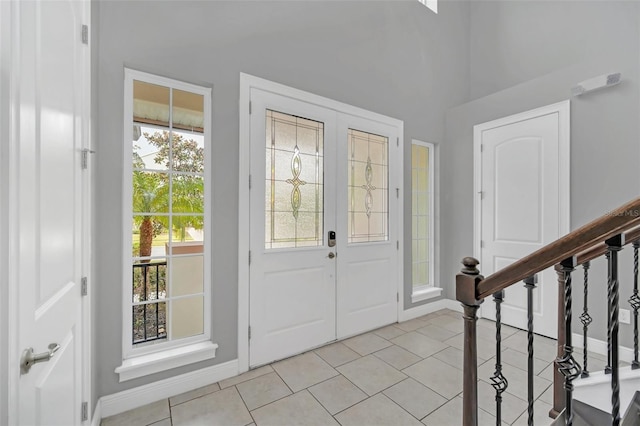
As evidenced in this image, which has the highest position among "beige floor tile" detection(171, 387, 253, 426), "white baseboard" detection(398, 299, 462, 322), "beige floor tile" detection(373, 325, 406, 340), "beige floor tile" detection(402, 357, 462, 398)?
"white baseboard" detection(398, 299, 462, 322)

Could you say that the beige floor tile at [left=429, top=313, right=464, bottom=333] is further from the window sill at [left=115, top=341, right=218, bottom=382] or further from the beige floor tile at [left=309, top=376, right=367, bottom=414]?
the window sill at [left=115, top=341, right=218, bottom=382]

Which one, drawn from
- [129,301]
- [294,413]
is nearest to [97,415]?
[129,301]

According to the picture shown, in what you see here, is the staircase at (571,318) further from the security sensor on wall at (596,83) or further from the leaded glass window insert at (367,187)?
the security sensor on wall at (596,83)

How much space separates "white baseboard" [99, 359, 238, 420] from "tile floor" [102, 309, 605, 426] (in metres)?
0.04

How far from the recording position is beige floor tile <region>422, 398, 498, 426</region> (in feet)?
5.74

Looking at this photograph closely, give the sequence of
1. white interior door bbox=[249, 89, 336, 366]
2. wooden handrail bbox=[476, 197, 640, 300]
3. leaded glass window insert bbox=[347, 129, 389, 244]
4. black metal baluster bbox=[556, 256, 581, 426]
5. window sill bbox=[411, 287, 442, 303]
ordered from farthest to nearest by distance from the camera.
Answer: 1. window sill bbox=[411, 287, 442, 303]
2. leaded glass window insert bbox=[347, 129, 389, 244]
3. white interior door bbox=[249, 89, 336, 366]
4. black metal baluster bbox=[556, 256, 581, 426]
5. wooden handrail bbox=[476, 197, 640, 300]

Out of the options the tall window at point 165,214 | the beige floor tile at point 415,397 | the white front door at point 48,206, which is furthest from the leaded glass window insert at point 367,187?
the white front door at point 48,206

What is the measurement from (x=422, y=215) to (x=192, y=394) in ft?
10.7

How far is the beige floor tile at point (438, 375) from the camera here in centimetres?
209

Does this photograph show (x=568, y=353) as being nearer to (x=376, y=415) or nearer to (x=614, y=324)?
(x=614, y=324)

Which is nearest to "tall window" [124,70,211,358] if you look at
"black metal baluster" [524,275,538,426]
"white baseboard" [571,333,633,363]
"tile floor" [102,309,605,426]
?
"tile floor" [102,309,605,426]

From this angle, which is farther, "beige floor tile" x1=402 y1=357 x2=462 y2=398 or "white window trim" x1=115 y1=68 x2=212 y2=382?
"beige floor tile" x1=402 y1=357 x2=462 y2=398

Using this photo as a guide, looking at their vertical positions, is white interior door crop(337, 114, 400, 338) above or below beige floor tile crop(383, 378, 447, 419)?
above

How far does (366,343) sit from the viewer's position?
111 inches
